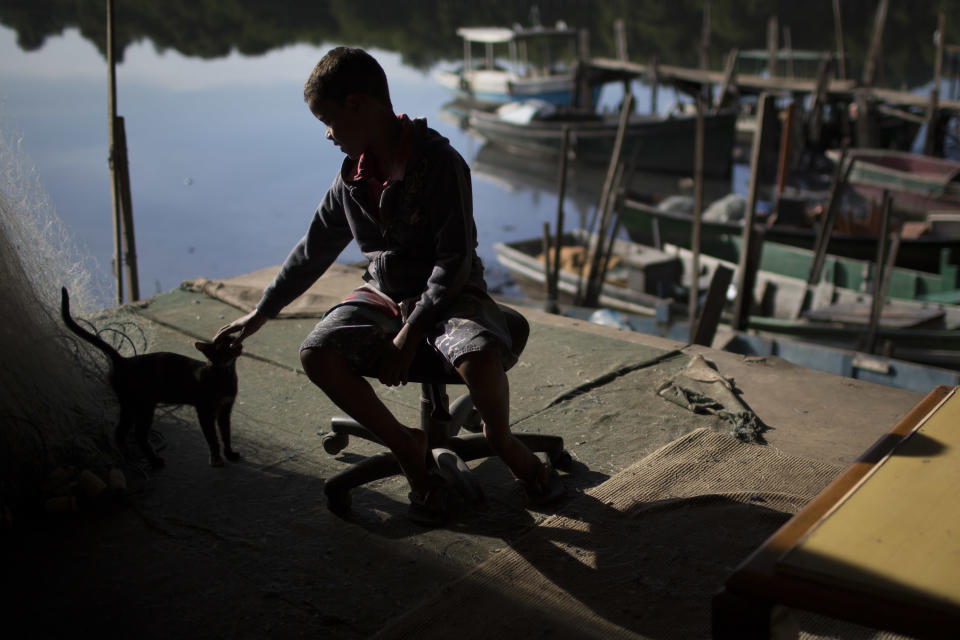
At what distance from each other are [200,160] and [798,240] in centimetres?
1050

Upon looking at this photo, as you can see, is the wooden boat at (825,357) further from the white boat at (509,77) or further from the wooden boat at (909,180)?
the white boat at (509,77)

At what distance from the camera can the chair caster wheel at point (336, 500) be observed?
2.01 meters

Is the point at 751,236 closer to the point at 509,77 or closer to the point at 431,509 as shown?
the point at 431,509

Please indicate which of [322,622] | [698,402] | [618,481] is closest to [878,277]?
[698,402]

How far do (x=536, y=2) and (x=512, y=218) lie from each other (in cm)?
1844

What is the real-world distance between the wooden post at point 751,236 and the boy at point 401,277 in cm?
357

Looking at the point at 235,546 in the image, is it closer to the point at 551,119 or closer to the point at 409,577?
the point at 409,577

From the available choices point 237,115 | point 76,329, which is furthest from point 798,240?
point 237,115

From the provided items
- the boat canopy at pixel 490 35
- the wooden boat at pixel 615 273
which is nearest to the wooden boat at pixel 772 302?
the wooden boat at pixel 615 273

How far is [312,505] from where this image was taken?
2.10 metres

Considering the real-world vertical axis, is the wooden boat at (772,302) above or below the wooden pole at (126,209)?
below

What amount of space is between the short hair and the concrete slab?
1.01 metres

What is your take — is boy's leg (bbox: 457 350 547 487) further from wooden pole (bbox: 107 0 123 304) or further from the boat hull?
the boat hull

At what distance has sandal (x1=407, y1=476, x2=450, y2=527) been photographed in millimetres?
1969
